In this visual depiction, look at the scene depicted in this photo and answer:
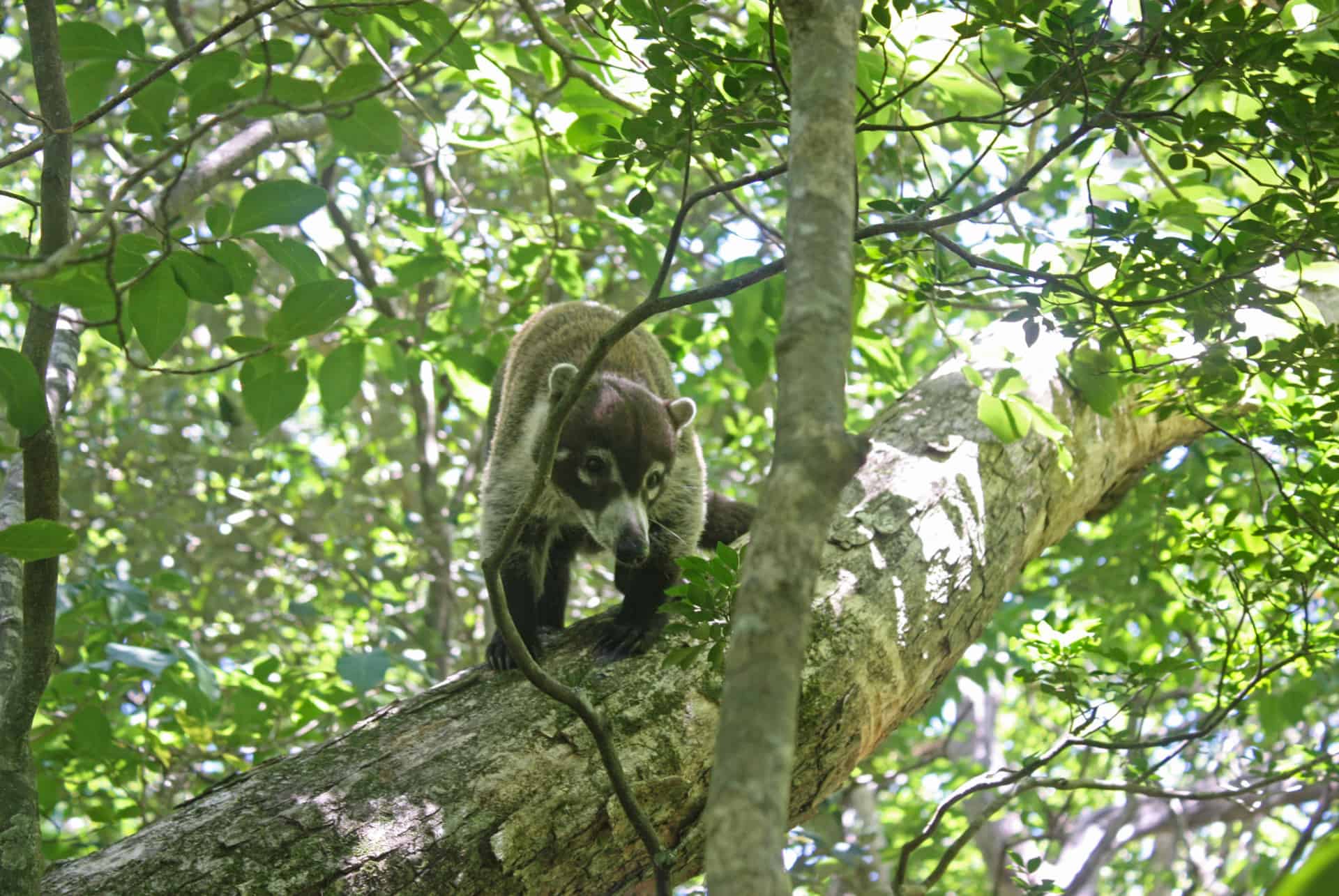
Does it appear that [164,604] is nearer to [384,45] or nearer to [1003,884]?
[384,45]

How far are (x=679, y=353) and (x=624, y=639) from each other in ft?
8.56

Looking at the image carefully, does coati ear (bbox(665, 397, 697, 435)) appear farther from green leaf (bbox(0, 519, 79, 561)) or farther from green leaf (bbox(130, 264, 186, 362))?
green leaf (bbox(0, 519, 79, 561))

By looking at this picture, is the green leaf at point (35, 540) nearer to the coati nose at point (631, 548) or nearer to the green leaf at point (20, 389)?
the green leaf at point (20, 389)

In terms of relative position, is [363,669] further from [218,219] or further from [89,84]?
[89,84]

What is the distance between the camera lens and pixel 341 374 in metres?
4.09

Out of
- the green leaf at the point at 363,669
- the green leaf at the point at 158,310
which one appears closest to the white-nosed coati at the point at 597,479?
the green leaf at the point at 363,669

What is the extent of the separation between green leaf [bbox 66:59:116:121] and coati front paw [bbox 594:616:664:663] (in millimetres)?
2064

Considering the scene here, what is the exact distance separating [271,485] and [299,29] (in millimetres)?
3365

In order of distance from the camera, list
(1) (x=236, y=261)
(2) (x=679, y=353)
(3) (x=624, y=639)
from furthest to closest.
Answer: (2) (x=679, y=353), (3) (x=624, y=639), (1) (x=236, y=261)

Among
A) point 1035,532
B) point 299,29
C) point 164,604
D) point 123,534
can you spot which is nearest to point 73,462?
point 123,534

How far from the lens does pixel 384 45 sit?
327cm

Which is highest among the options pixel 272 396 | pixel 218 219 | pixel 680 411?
pixel 680 411

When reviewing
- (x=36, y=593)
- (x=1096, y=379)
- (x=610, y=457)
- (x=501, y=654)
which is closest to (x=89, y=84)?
(x=36, y=593)

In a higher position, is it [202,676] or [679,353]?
[679,353]
